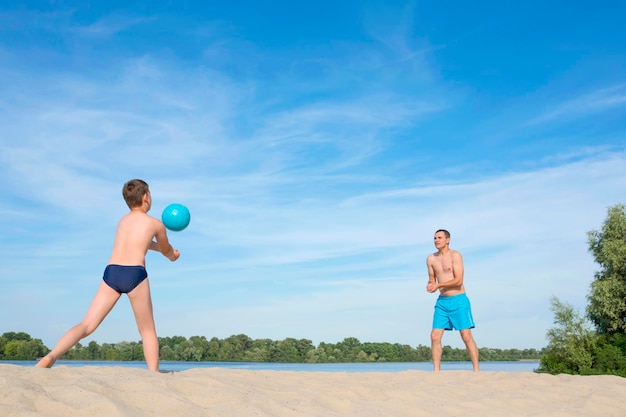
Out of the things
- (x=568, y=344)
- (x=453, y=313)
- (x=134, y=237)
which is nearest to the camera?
(x=134, y=237)

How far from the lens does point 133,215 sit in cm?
641

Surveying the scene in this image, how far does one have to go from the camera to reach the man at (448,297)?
9719 mm

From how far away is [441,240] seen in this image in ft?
33.0

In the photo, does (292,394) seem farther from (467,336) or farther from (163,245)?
(467,336)

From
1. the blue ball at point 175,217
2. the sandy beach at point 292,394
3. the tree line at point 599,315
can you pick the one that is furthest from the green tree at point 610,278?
the blue ball at point 175,217

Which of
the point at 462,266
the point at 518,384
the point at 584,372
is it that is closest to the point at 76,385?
the point at 518,384

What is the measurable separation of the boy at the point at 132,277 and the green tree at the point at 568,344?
20464 mm

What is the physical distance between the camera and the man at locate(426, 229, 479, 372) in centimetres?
972

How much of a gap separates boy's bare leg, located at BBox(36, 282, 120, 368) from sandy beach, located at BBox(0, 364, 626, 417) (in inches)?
6.2

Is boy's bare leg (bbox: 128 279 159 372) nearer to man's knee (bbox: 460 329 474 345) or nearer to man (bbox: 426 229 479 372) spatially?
man (bbox: 426 229 479 372)

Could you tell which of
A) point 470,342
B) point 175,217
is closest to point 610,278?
point 470,342

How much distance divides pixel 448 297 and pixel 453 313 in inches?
10.9

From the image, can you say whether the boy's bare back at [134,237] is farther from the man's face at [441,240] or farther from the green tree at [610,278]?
the green tree at [610,278]

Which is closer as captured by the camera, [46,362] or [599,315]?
[46,362]
